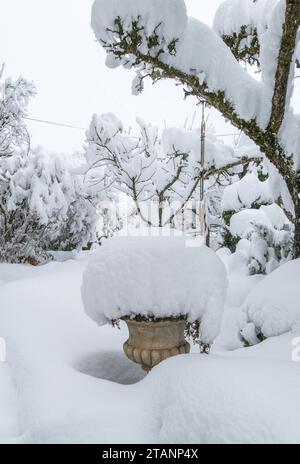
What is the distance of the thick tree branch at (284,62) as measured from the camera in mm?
3084

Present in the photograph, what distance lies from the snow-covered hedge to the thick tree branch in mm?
1581

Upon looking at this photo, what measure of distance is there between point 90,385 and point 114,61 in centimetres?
285

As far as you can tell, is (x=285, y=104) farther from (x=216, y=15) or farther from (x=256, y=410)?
(x=256, y=410)

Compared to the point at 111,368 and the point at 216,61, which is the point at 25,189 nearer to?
the point at 111,368

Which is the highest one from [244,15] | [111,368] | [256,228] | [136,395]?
[244,15]

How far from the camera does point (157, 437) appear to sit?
2.17 metres

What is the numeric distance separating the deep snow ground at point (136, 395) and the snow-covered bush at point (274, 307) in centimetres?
17

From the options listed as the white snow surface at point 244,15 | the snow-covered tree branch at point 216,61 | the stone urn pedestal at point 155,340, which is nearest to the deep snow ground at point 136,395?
the stone urn pedestal at point 155,340

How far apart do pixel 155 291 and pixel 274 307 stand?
124cm

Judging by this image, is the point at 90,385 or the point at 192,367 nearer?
the point at 192,367

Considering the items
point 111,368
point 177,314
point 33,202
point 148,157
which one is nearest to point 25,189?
point 33,202

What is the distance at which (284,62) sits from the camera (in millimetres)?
3371
